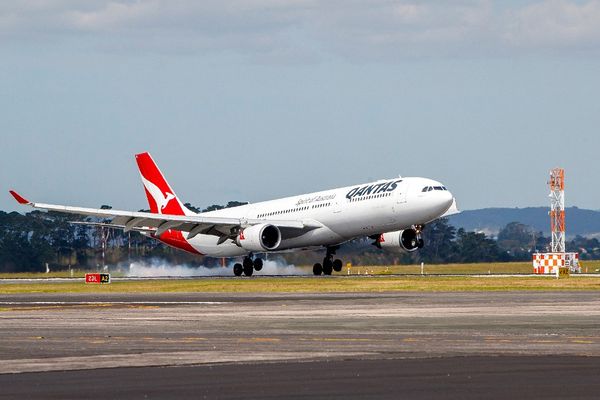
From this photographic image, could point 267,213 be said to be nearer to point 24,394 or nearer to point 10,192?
point 10,192

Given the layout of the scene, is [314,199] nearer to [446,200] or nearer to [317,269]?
[317,269]

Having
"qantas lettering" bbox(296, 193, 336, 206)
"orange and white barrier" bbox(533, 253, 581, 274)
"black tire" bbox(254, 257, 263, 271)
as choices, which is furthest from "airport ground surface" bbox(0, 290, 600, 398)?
"black tire" bbox(254, 257, 263, 271)

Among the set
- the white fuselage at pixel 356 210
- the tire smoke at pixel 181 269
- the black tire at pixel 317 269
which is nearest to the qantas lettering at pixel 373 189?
the white fuselage at pixel 356 210

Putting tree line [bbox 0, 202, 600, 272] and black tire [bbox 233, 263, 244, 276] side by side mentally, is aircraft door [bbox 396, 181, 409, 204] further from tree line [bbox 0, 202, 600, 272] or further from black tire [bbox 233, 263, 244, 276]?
black tire [bbox 233, 263, 244, 276]

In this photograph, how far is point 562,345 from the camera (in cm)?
2305

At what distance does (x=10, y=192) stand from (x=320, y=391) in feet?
200

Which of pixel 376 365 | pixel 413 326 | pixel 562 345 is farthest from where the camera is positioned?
pixel 413 326

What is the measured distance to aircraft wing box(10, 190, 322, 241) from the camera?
8125 cm

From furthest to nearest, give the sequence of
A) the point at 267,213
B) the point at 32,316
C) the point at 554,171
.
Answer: the point at 554,171
the point at 267,213
the point at 32,316

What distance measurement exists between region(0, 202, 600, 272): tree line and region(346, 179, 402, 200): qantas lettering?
5.77 metres

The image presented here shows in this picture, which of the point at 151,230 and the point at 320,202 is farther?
the point at 151,230

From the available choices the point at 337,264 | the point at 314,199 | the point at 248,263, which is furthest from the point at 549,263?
the point at 248,263

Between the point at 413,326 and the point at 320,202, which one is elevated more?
the point at 320,202

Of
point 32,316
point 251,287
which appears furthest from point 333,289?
point 32,316
